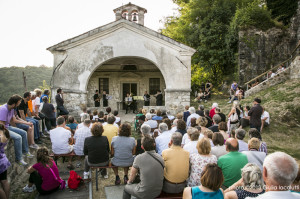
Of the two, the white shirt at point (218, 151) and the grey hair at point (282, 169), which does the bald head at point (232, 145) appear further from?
the grey hair at point (282, 169)

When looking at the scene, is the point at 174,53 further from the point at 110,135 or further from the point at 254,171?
the point at 254,171

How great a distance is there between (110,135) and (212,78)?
1732 centimetres

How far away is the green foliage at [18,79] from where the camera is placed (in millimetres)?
45969

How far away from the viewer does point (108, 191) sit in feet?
15.5

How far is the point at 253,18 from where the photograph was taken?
1809 cm

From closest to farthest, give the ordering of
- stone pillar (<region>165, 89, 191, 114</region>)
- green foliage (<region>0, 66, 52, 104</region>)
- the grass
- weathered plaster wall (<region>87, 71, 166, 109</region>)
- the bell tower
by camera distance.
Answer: the grass < stone pillar (<region>165, 89, 191, 114</region>) < the bell tower < weathered plaster wall (<region>87, 71, 166, 109</region>) < green foliage (<region>0, 66, 52, 104</region>)

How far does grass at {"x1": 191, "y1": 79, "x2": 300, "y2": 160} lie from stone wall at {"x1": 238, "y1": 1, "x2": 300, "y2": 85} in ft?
13.9

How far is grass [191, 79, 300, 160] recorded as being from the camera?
27.1 ft

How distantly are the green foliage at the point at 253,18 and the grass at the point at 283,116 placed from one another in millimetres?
6723

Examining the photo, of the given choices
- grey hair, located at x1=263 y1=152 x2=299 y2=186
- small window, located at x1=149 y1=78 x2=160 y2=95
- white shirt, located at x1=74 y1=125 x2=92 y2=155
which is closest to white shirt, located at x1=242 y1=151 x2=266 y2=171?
grey hair, located at x1=263 y1=152 x2=299 y2=186

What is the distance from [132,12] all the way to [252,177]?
1448 cm

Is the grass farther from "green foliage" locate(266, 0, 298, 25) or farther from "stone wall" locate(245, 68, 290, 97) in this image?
"green foliage" locate(266, 0, 298, 25)

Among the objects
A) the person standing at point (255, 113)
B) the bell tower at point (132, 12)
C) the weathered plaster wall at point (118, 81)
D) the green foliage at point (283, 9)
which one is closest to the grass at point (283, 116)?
the person standing at point (255, 113)

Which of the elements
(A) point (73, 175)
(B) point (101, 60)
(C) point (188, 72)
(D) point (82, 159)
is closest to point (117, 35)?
(B) point (101, 60)
